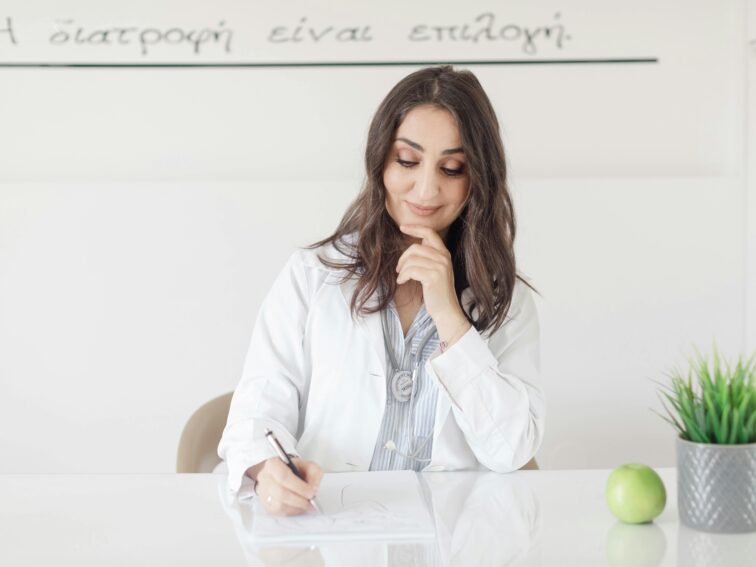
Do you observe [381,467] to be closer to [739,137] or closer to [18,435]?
[18,435]

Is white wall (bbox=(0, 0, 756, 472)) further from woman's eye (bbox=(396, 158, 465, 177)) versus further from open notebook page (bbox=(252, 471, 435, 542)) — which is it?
open notebook page (bbox=(252, 471, 435, 542))

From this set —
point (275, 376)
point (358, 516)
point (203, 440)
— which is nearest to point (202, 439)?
point (203, 440)

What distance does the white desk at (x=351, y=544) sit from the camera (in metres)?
1.48

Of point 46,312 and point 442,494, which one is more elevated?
point 46,312

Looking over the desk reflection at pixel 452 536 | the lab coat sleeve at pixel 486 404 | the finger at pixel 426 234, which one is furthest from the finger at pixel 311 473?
the finger at pixel 426 234

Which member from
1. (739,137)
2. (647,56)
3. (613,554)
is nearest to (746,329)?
(739,137)

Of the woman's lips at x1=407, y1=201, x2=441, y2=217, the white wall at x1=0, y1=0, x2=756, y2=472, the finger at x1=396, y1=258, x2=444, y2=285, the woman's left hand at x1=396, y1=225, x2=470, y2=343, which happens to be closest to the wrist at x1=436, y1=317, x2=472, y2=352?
the woman's left hand at x1=396, y1=225, x2=470, y2=343

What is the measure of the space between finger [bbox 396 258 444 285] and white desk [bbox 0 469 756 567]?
0.43 m

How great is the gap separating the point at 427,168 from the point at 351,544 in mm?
949

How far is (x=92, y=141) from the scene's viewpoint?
3633mm

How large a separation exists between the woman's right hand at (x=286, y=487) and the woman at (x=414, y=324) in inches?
11.4

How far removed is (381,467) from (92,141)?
1.97 m

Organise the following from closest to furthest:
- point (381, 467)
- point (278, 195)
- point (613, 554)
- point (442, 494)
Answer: point (613, 554) → point (442, 494) → point (381, 467) → point (278, 195)

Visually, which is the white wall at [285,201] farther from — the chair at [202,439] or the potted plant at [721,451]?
the potted plant at [721,451]
